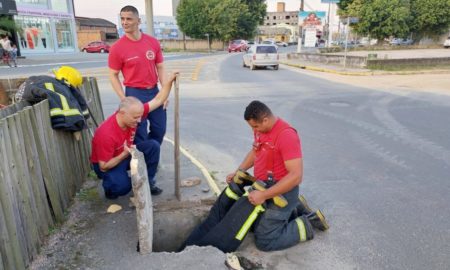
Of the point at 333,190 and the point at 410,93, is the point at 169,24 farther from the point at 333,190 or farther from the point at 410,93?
the point at 333,190

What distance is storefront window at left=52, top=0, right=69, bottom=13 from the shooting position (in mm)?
36062

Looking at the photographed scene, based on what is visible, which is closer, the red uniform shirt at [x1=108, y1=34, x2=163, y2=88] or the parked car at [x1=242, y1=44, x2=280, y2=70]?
the red uniform shirt at [x1=108, y1=34, x2=163, y2=88]

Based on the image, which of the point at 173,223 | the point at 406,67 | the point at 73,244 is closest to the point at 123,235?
the point at 73,244

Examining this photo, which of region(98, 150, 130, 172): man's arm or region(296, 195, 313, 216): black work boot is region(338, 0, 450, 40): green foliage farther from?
region(98, 150, 130, 172): man's arm

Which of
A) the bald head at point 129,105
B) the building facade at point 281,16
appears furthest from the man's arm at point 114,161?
the building facade at point 281,16

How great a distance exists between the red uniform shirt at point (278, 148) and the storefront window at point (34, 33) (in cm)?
3308

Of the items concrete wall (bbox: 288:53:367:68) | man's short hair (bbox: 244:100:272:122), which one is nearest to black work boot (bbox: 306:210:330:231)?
man's short hair (bbox: 244:100:272:122)

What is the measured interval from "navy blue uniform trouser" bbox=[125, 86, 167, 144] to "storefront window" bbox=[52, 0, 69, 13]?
36936 millimetres

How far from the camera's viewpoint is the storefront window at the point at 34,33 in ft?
106

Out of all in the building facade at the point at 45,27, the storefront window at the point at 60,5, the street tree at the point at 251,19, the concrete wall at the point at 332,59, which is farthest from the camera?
the street tree at the point at 251,19

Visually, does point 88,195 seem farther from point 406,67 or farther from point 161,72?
point 406,67

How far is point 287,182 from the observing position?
307 centimetres

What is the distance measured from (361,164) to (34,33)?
118 feet

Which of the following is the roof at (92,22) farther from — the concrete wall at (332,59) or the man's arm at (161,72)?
the man's arm at (161,72)
